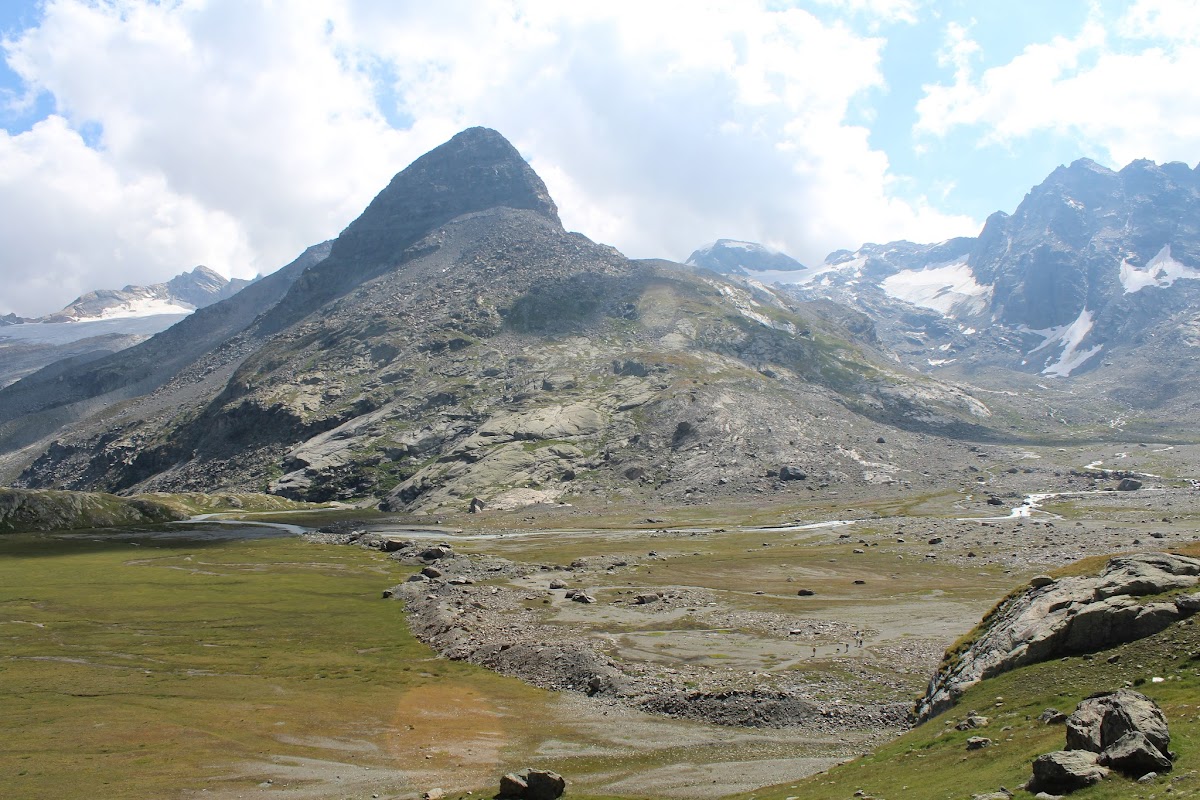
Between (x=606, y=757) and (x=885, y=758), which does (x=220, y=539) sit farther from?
(x=885, y=758)

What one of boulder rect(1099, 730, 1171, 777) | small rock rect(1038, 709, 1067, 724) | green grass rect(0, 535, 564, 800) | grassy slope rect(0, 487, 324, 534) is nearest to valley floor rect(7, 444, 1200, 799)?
green grass rect(0, 535, 564, 800)

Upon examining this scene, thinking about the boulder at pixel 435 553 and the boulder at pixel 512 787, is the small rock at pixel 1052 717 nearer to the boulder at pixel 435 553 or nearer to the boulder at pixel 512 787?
the boulder at pixel 512 787

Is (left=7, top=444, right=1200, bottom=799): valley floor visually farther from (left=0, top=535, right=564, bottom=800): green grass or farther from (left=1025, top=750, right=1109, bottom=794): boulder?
(left=1025, top=750, right=1109, bottom=794): boulder

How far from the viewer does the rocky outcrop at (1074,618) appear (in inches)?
1222

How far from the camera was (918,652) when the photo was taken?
5769cm

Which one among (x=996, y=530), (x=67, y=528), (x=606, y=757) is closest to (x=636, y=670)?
(x=606, y=757)

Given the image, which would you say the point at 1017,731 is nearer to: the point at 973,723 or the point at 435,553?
the point at 973,723

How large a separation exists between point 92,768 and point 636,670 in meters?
35.1

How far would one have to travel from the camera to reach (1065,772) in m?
20.5

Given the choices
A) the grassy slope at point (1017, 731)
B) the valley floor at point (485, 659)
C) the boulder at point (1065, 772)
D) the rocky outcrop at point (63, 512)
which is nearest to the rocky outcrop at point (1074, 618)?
the grassy slope at point (1017, 731)

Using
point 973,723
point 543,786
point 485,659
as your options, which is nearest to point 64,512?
point 485,659

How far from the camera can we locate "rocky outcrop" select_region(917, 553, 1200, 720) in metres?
31.0

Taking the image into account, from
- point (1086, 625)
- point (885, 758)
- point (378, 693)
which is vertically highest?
point (1086, 625)

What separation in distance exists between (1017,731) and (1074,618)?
7989 mm
